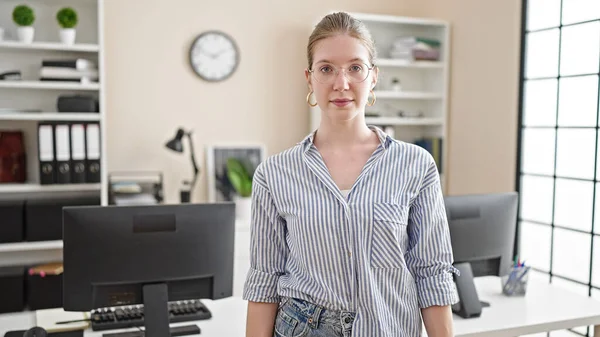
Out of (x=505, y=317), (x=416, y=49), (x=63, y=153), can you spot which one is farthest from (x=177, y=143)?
(x=505, y=317)

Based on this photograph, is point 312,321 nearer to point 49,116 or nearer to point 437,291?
point 437,291

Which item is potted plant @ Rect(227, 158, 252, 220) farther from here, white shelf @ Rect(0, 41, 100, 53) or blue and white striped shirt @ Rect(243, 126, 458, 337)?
blue and white striped shirt @ Rect(243, 126, 458, 337)

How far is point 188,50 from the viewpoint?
4.09 meters

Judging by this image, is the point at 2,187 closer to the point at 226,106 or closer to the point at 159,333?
the point at 226,106

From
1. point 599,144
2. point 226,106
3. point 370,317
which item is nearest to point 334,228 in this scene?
point 370,317

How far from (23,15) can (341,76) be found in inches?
105

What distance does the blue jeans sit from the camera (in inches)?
54.4

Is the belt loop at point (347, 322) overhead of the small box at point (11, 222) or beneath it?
overhead

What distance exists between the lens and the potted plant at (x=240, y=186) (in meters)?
3.91

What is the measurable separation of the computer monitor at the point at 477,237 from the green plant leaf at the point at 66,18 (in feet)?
7.91

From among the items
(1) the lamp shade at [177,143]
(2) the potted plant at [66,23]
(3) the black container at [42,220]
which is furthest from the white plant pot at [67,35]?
(3) the black container at [42,220]

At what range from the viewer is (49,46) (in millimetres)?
3428

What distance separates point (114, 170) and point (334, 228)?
286cm

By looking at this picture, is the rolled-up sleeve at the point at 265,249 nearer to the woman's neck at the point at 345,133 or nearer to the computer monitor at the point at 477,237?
the woman's neck at the point at 345,133
